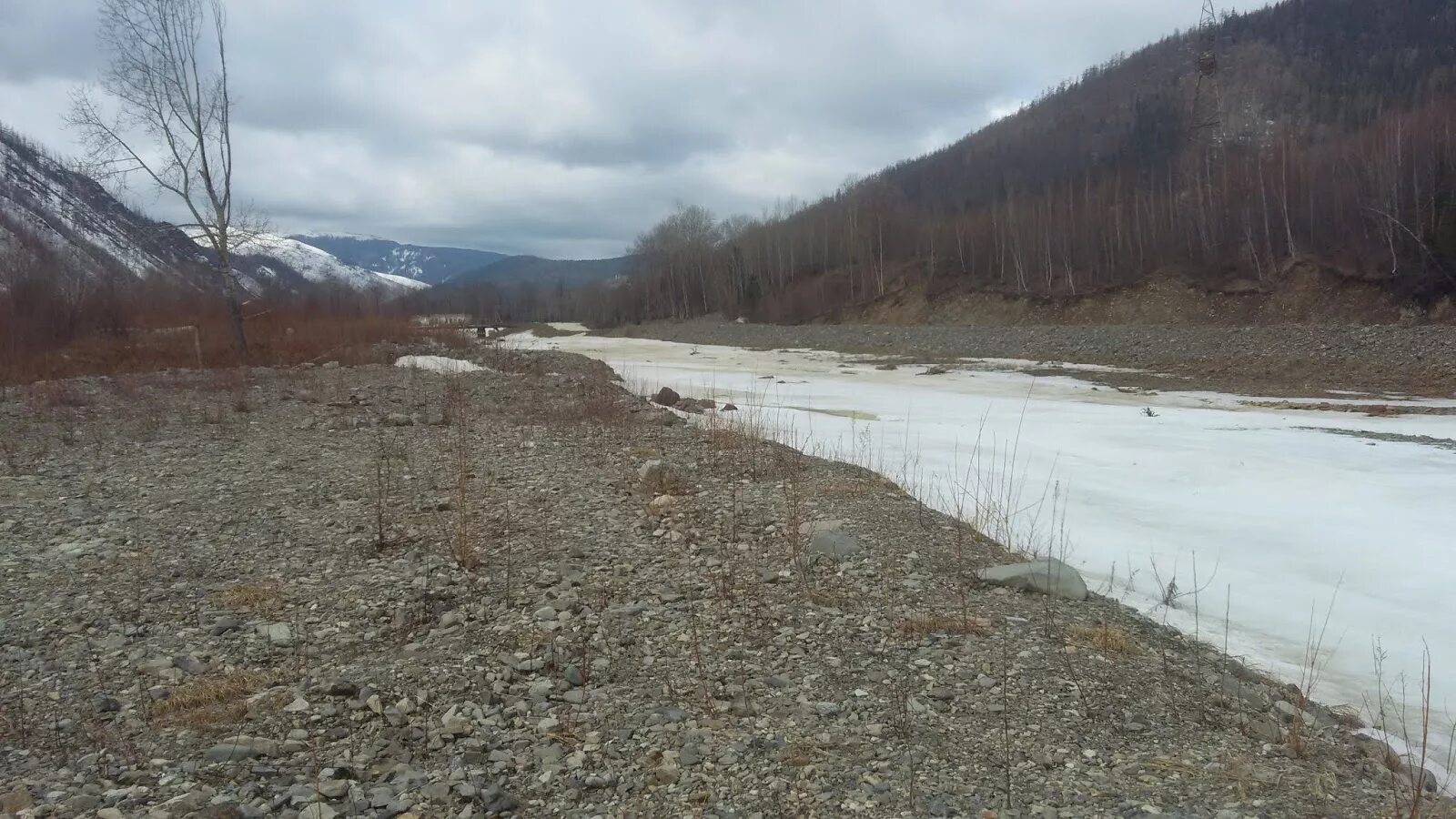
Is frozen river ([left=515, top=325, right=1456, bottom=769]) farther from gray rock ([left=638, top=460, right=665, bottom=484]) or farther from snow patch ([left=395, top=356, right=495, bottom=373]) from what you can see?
snow patch ([left=395, top=356, right=495, bottom=373])

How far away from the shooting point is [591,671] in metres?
4.66

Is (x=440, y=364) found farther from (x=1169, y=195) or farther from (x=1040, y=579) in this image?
(x=1169, y=195)

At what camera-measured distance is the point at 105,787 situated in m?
3.47

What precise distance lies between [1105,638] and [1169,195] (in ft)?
206

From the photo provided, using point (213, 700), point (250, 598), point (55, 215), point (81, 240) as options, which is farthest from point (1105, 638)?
point (55, 215)

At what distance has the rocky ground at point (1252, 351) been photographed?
2206 cm

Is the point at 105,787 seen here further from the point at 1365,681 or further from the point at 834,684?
the point at 1365,681

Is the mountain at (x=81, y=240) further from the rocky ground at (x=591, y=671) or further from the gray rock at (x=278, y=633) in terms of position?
the gray rock at (x=278, y=633)

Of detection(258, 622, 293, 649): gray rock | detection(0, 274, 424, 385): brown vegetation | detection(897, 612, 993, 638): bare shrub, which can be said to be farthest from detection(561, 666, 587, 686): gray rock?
detection(0, 274, 424, 385): brown vegetation

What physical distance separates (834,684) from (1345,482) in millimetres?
10141

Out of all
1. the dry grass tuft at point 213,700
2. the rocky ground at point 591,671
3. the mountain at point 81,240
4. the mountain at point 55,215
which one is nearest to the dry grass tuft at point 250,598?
the rocky ground at point 591,671

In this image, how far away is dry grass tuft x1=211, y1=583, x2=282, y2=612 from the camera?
5586 millimetres

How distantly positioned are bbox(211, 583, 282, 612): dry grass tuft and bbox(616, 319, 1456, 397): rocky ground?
948 inches

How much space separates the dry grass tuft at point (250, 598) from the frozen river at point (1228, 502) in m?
6.77
